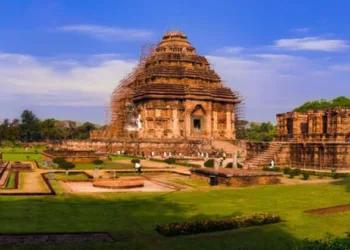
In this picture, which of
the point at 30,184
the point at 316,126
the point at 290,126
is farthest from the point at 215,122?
the point at 30,184

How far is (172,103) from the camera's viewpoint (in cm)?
6631

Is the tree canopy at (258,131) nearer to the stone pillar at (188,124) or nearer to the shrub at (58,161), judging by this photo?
the stone pillar at (188,124)

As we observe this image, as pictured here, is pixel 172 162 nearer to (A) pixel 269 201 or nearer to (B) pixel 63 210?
(A) pixel 269 201

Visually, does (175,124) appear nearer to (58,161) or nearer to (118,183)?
(58,161)

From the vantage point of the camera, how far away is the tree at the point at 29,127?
106 meters

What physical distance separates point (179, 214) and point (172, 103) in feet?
168

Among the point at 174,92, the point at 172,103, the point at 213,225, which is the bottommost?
the point at 213,225

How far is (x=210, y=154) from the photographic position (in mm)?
54875

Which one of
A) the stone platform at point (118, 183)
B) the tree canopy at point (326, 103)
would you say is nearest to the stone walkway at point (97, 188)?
the stone platform at point (118, 183)

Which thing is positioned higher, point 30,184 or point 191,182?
point 30,184

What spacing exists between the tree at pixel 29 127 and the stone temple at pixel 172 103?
37.6 meters

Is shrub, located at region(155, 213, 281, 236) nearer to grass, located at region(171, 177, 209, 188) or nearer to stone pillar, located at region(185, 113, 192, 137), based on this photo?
grass, located at region(171, 177, 209, 188)

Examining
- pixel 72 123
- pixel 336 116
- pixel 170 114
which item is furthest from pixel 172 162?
pixel 72 123

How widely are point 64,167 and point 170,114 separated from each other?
3468cm
